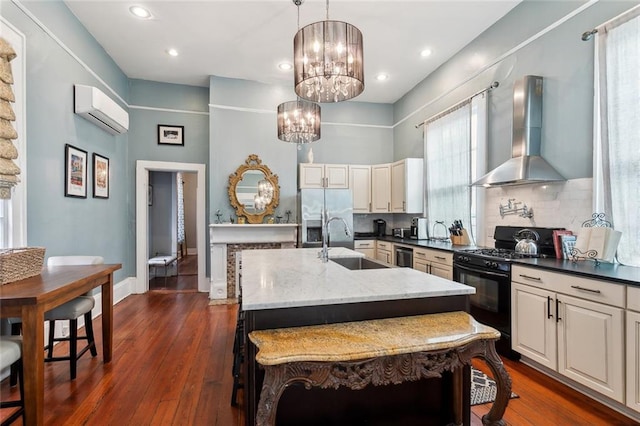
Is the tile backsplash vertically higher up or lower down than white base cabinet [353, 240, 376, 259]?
higher up

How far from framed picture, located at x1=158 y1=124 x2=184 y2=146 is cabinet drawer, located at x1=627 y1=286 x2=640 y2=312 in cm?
569

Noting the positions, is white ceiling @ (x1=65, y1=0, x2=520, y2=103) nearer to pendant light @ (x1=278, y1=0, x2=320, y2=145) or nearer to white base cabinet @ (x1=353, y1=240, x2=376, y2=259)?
pendant light @ (x1=278, y1=0, x2=320, y2=145)

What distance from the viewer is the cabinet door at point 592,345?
192 centimetres

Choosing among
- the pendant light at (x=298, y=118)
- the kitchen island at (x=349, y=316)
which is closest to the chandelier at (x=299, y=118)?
the pendant light at (x=298, y=118)

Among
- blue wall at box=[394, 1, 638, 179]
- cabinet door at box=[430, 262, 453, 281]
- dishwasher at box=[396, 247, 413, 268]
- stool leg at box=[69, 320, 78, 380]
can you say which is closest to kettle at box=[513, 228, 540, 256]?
blue wall at box=[394, 1, 638, 179]

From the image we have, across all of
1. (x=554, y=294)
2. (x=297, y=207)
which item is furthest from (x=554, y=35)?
(x=297, y=207)

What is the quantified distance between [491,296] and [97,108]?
464 centimetres

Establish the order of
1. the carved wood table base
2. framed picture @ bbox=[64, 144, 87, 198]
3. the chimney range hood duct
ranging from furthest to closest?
framed picture @ bbox=[64, 144, 87, 198]
the chimney range hood duct
the carved wood table base

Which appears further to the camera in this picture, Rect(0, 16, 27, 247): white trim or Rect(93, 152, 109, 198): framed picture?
Rect(93, 152, 109, 198): framed picture

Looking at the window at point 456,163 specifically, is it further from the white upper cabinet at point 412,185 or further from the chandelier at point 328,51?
the chandelier at point 328,51

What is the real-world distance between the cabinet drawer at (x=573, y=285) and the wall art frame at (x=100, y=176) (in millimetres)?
4787

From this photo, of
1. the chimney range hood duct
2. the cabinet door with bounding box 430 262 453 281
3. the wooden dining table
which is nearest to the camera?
the wooden dining table

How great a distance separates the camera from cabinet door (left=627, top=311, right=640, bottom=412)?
5.98 feet

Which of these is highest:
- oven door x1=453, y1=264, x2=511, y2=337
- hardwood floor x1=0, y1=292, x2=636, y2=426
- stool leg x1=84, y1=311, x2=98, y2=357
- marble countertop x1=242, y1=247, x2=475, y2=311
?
marble countertop x1=242, y1=247, x2=475, y2=311
